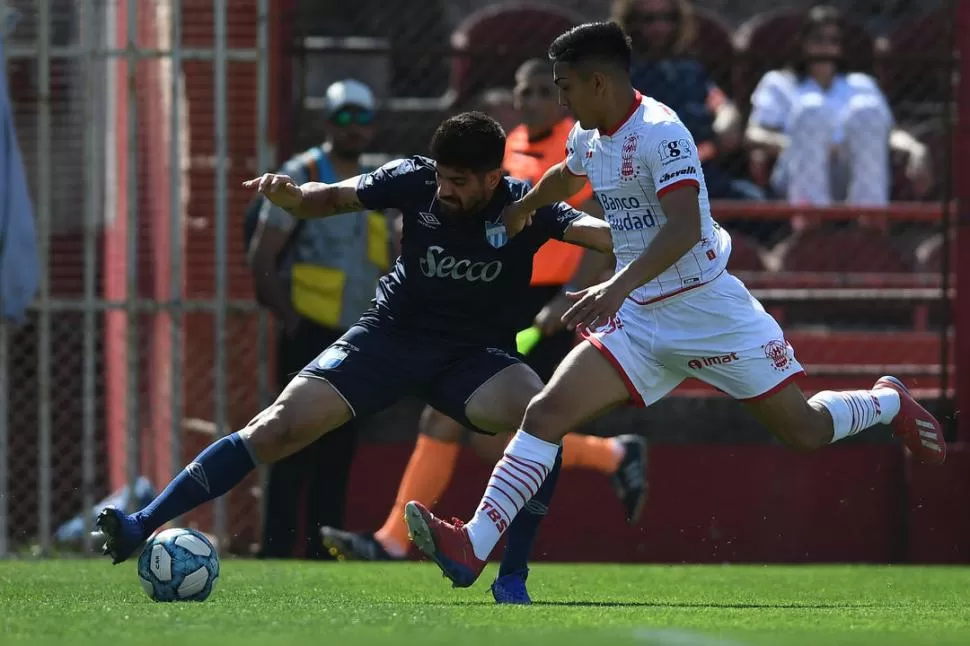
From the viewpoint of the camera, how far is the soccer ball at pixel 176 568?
21.7 ft

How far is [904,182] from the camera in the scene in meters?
13.5

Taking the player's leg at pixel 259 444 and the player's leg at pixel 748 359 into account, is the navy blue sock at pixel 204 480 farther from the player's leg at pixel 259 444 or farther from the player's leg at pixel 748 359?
the player's leg at pixel 748 359

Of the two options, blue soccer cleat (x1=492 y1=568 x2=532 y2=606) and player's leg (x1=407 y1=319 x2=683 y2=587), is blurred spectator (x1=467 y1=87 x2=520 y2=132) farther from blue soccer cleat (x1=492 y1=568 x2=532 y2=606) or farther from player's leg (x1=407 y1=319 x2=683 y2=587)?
blue soccer cleat (x1=492 y1=568 x2=532 y2=606)

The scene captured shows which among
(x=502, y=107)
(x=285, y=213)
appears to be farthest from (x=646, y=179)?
(x=502, y=107)

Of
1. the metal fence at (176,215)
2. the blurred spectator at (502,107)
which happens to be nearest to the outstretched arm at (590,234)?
the metal fence at (176,215)

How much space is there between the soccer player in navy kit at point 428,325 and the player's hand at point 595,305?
0.87m

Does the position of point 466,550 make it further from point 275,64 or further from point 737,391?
point 275,64

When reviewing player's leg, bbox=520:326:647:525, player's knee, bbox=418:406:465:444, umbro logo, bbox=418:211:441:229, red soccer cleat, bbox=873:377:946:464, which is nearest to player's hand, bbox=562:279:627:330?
umbro logo, bbox=418:211:441:229

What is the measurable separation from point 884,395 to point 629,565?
2530 millimetres

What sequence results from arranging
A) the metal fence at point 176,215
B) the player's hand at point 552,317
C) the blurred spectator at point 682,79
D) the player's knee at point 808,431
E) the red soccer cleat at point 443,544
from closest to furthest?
the red soccer cleat at point 443,544 → the player's knee at point 808,431 → the player's hand at point 552,317 → the metal fence at point 176,215 → the blurred spectator at point 682,79

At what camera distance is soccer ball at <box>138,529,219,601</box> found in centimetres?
662

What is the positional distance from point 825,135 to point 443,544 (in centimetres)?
693

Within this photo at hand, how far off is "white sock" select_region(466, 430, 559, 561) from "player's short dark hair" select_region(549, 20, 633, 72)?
1381 mm

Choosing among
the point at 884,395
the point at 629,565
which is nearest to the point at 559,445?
the point at 884,395
